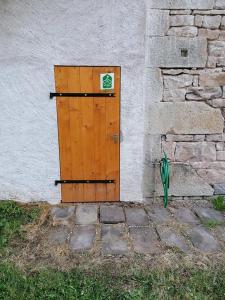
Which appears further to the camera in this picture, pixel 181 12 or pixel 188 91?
pixel 188 91

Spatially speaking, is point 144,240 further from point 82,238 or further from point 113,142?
point 113,142

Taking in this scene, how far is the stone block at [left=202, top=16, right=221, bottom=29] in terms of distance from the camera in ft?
11.7

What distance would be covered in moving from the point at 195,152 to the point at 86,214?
1640mm

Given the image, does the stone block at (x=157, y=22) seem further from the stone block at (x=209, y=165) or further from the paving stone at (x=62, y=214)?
the paving stone at (x=62, y=214)

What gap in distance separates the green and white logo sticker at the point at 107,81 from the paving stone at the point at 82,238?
66.6 inches

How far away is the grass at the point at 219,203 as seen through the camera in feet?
13.0

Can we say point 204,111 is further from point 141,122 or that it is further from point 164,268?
point 164,268

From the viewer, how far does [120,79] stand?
368 centimetres

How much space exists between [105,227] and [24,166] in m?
1.34

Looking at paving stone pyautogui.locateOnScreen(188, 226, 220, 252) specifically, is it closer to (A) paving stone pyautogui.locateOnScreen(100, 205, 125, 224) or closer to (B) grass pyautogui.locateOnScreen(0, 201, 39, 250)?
(A) paving stone pyautogui.locateOnScreen(100, 205, 125, 224)

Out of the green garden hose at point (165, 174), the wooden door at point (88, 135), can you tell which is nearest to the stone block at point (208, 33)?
the wooden door at point (88, 135)

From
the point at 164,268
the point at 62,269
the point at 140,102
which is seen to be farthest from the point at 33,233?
the point at 140,102

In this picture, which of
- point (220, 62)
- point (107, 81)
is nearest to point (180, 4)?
point (220, 62)

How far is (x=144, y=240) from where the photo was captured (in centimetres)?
324
